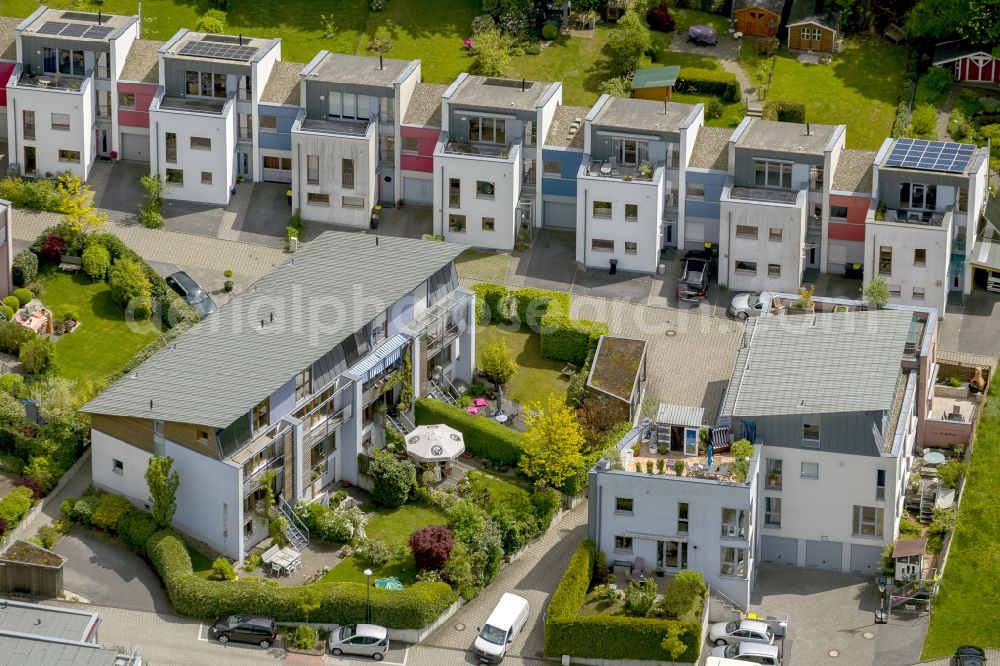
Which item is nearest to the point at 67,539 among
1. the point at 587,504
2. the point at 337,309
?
the point at 337,309

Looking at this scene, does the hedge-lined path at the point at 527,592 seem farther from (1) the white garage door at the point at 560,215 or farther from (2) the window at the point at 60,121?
(2) the window at the point at 60,121

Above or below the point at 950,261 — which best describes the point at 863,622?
below

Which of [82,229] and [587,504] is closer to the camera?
[587,504]

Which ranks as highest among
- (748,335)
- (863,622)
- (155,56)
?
(155,56)

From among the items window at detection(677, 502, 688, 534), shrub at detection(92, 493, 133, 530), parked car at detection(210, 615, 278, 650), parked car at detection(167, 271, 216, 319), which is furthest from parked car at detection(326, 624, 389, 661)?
parked car at detection(167, 271, 216, 319)

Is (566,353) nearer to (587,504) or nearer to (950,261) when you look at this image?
(587,504)

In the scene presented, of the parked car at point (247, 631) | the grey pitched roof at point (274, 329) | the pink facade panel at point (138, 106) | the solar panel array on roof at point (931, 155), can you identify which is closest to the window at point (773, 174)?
the solar panel array on roof at point (931, 155)
